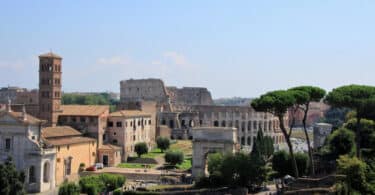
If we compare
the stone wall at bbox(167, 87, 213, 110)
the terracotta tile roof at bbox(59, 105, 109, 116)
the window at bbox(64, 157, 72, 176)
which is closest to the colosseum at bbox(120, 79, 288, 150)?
the stone wall at bbox(167, 87, 213, 110)

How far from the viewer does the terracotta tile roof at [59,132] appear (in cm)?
6469

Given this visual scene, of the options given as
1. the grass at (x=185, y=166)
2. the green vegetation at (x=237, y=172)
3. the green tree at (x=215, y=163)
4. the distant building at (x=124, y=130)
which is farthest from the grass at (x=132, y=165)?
the green vegetation at (x=237, y=172)

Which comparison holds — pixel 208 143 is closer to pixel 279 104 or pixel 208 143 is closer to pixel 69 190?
pixel 279 104

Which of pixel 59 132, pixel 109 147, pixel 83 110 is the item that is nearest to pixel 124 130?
pixel 109 147

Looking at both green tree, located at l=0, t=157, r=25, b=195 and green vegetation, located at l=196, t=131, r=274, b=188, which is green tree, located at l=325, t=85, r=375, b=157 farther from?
green tree, located at l=0, t=157, r=25, b=195

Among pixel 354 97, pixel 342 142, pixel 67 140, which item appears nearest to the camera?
pixel 354 97

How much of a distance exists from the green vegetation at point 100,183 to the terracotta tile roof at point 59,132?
1148 centimetres

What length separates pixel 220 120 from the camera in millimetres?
109875

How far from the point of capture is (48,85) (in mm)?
74688

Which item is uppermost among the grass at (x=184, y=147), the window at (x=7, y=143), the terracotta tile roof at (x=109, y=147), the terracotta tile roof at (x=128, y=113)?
the terracotta tile roof at (x=128, y=113)

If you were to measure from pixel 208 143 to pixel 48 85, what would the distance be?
25.1 meters

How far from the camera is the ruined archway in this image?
62500 millimetres

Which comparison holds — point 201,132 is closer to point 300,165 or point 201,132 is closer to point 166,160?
point 166,160

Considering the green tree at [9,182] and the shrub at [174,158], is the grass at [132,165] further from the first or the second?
the green tree at [9,182]
